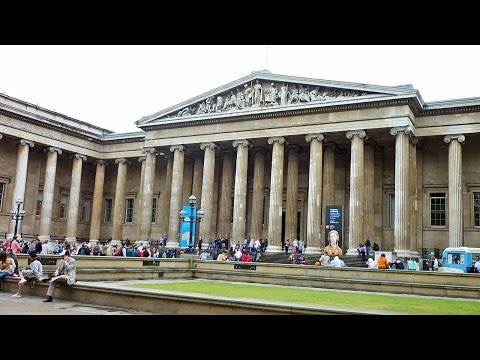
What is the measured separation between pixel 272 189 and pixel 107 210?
21.9 meters

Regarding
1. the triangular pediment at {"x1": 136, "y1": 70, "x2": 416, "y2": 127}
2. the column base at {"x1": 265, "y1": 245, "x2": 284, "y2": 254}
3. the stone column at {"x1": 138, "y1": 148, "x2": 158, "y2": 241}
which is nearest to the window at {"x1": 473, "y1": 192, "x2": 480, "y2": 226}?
the triangular pediment at {"x1": 136, "y1": 70, "x2": 416, "y2": 127}

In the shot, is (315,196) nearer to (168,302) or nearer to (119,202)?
(119,202)

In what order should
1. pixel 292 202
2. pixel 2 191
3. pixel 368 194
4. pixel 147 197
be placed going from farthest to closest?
1. pixel 147 197
2. pixel 2 191
3. pixel 292 202
4. pixel 368 194

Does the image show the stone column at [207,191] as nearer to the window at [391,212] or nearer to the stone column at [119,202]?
the stone column at [119,202]

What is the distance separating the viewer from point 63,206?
4906 centimetres

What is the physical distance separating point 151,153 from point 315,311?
36.0 meters

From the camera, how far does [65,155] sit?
160 ft

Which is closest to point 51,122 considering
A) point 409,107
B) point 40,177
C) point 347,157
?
point 40,177

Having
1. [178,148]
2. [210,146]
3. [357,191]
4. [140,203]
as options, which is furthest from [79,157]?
[357,191]
